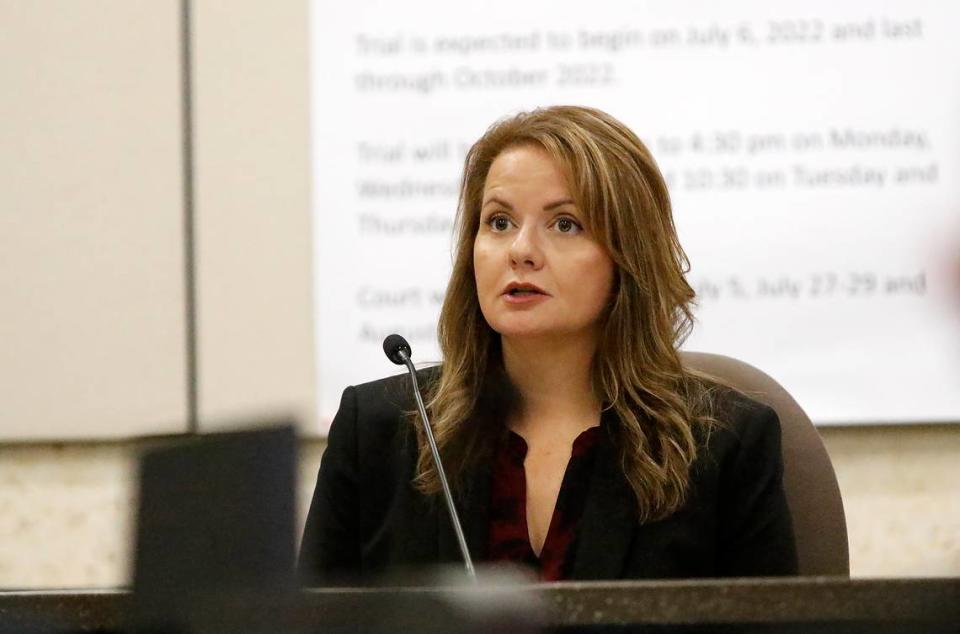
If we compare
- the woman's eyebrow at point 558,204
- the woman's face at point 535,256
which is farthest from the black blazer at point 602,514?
the woman's eyebrow at point 558,204

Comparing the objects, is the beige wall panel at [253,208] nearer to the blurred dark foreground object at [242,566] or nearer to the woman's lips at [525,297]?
the woman's lips at [525,297]

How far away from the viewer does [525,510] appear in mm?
1723

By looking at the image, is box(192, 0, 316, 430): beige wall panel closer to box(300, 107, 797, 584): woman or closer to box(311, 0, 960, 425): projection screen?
box(311, 0, 960, 425): projection screen

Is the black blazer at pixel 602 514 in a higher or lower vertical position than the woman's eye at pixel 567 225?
lower

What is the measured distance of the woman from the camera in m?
1.69

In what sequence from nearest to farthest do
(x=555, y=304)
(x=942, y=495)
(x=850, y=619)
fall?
1. (x=850, y=619)
2. (x=555, y=304)
3. (x=942, y=495)

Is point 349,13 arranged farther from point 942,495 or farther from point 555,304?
point 942,495

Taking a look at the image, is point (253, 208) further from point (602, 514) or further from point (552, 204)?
point (602, 514)

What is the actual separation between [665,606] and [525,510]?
87 cm

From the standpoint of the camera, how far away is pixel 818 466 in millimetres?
1781

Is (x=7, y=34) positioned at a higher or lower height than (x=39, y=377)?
higher

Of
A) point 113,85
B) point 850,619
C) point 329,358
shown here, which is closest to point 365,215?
point 329,358

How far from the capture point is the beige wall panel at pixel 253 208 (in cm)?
272

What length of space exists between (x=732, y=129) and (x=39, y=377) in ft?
5.43
